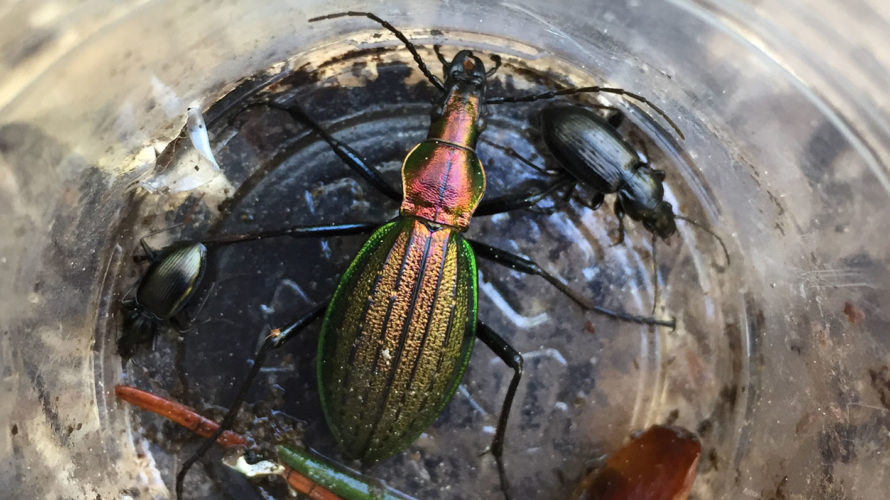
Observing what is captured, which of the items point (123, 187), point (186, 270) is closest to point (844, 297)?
point (186, 270)

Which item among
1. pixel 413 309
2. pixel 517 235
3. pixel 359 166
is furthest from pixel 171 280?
pixel 517 235

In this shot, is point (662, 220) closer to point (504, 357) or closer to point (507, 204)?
point (507, 204)

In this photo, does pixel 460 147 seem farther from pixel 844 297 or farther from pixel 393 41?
pixel 844 297

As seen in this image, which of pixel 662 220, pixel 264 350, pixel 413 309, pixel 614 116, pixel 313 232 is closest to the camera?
pixel 413 309

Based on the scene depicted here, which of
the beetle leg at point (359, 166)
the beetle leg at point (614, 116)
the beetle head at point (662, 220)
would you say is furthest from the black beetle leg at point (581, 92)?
the beetle leg at point (359, 166)

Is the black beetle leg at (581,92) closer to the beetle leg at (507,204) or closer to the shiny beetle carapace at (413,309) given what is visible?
the shiny beetle carapace at (413,309)

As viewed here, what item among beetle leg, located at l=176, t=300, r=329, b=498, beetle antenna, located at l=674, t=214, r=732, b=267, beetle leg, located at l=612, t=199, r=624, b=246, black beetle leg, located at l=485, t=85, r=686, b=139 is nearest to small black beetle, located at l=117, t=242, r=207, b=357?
beetle leg, located at l=176, t=300, r=329, b=498

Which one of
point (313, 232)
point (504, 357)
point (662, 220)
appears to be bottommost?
point (504, 357)

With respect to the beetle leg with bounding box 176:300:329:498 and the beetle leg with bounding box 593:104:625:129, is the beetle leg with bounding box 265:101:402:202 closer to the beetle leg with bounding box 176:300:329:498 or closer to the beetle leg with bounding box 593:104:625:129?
the beetle leg with bounding box 176:300:329:498
